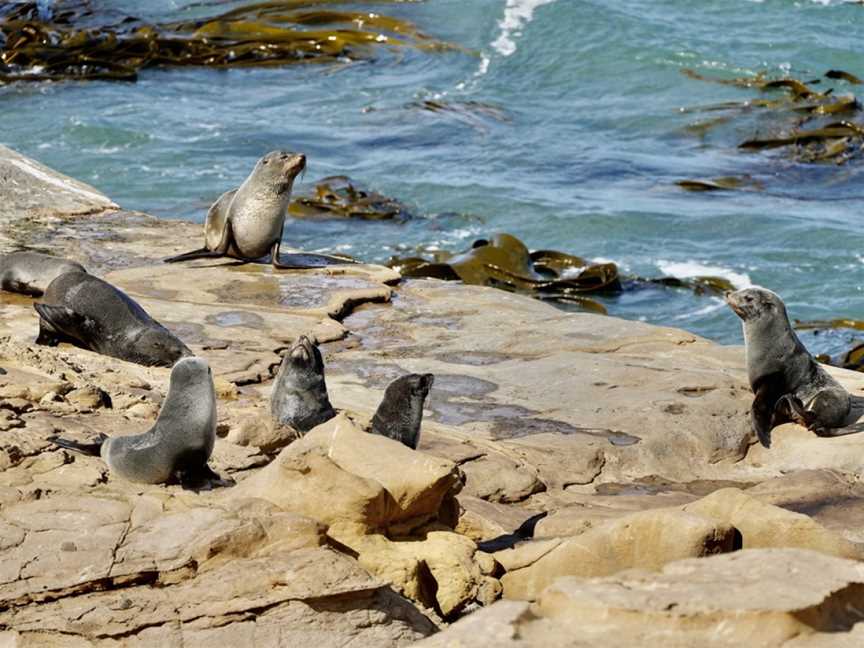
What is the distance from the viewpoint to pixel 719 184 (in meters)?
16.5

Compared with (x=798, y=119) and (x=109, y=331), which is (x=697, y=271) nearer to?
(x=798, y=119)

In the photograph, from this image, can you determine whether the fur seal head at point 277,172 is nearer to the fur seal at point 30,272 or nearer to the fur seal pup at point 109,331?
the fur seal at point 30,272

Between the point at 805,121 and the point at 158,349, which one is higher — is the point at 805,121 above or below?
below

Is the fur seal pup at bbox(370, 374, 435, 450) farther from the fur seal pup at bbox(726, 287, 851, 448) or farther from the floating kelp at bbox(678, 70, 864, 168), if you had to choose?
the floating kelp at bbox(678, 70, 864, 168)

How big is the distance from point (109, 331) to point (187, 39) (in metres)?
15.5

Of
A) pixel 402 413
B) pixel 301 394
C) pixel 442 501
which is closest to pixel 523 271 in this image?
pixel 301 394

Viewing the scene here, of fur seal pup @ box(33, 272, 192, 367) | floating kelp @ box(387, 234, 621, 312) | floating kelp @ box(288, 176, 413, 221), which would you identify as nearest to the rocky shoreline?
fur seal pup @ box(33, 272, 192, 367)

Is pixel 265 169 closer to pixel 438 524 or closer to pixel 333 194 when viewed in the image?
pixel 333 194

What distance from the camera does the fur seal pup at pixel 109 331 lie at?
24.8ft

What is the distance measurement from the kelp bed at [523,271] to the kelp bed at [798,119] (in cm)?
373

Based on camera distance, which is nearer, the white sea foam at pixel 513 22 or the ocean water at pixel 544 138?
the ocean water at pixel 544 138

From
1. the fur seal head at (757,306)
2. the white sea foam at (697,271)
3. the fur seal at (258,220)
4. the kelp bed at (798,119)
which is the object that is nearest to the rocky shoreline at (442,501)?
the fur seal head at (757,306)

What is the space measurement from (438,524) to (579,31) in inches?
758

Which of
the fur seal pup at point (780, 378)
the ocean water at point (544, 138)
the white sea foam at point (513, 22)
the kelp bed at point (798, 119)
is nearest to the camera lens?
the fur seal pup at point (780, 378)
